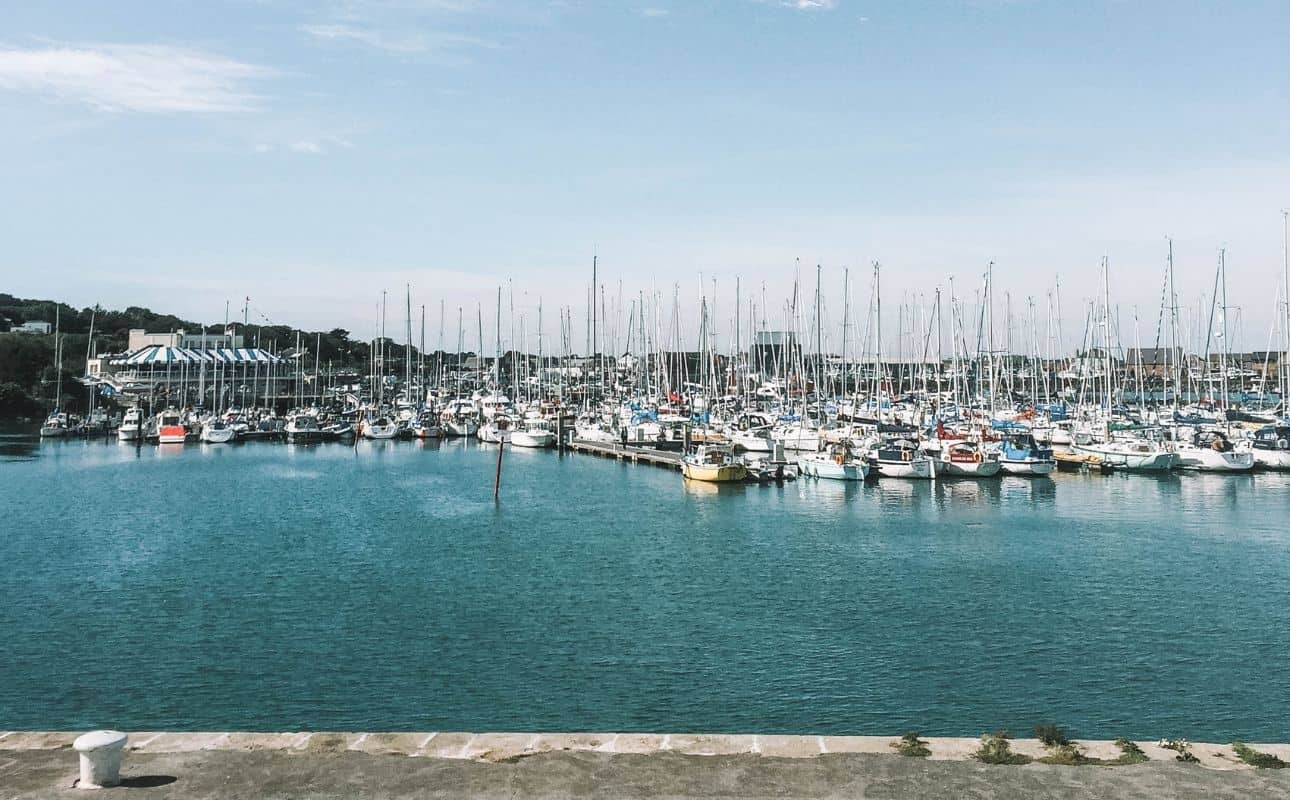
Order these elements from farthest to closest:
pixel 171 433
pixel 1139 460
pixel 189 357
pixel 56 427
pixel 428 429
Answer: pixel 189 357
pixel 428 429
pixel 56 427
pixel 171 433
pixel 1139 460

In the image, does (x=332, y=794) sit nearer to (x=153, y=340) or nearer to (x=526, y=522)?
(x=526, y=522)

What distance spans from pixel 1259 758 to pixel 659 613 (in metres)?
17.6

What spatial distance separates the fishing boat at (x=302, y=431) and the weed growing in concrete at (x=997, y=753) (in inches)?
3722

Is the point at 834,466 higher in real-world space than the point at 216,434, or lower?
higher

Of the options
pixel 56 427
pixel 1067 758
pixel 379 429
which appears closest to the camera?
pixel 1067 758

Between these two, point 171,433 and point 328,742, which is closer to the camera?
point 328,742

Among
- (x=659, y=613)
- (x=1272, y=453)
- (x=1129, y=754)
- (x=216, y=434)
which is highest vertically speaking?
(x=1272, y=453)

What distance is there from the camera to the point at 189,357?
14775 cm

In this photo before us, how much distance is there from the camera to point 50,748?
14641mm

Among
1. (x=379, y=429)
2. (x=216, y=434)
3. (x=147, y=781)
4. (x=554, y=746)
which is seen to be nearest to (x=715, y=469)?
(x=554, y=746)

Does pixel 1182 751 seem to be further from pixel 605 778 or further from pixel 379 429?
pixel 379 429

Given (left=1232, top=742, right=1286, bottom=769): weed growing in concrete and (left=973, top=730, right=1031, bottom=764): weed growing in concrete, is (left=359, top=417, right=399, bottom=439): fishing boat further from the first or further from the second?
(left=1232, top=742, right=1286, bottom=769): weed growing in concrete

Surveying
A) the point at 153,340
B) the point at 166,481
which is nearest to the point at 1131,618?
the point at 166,481

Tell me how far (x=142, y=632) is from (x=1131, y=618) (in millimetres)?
27001
